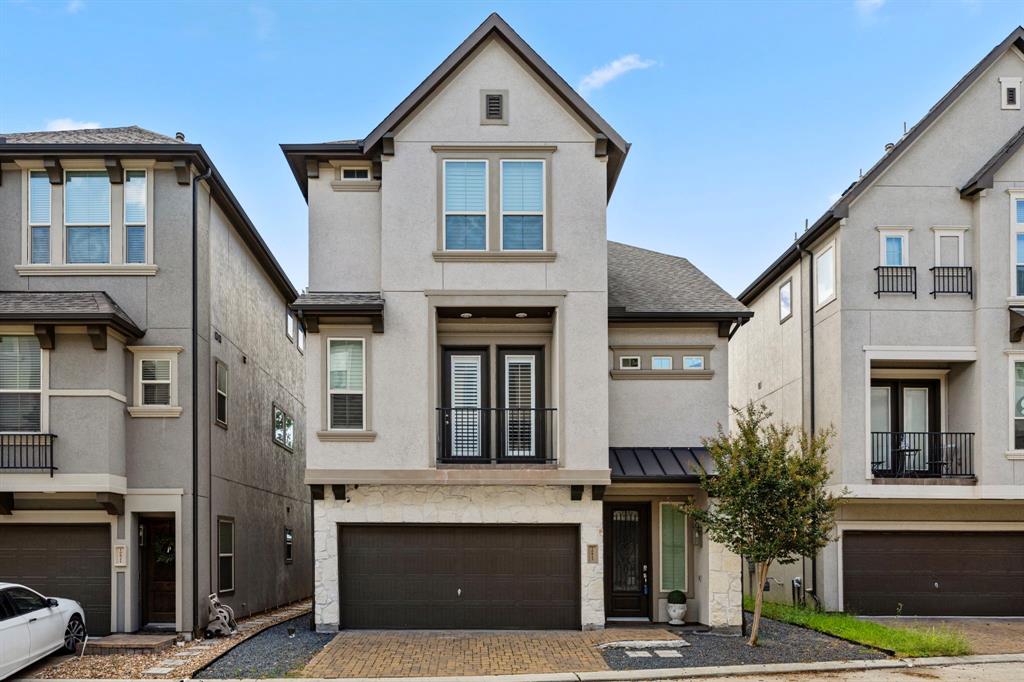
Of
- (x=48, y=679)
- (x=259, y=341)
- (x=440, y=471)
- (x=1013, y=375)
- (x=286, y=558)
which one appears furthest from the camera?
(x=286, y=558)

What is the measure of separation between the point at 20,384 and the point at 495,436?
27.4 ft

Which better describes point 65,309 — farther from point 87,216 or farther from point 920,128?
point 920,128

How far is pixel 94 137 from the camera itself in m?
19.2

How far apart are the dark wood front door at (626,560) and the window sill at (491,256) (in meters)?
Answer: 5.11

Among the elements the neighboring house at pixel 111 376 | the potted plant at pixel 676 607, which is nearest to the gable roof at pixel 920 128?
the potted plant at pixel 676 607

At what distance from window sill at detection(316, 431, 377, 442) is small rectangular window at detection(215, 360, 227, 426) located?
284 centimetres

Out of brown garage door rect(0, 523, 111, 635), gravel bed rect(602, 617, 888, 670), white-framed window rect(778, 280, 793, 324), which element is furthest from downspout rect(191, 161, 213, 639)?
Result: white-framed window rect(778, 280, 793, 324)

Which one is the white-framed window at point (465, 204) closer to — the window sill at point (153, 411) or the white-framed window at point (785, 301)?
the window sill at point (153, 411)

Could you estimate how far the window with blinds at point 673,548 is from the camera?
64.2 ft

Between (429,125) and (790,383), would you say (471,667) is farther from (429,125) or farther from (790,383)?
(790,383)

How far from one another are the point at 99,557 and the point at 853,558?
14786 millimetres

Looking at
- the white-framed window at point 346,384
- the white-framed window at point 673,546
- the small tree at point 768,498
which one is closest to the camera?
the small tree at point 768,498

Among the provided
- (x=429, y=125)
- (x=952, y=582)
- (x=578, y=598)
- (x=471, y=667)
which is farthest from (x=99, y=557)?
(x=952, y=582)

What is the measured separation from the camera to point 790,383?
24.3 m
